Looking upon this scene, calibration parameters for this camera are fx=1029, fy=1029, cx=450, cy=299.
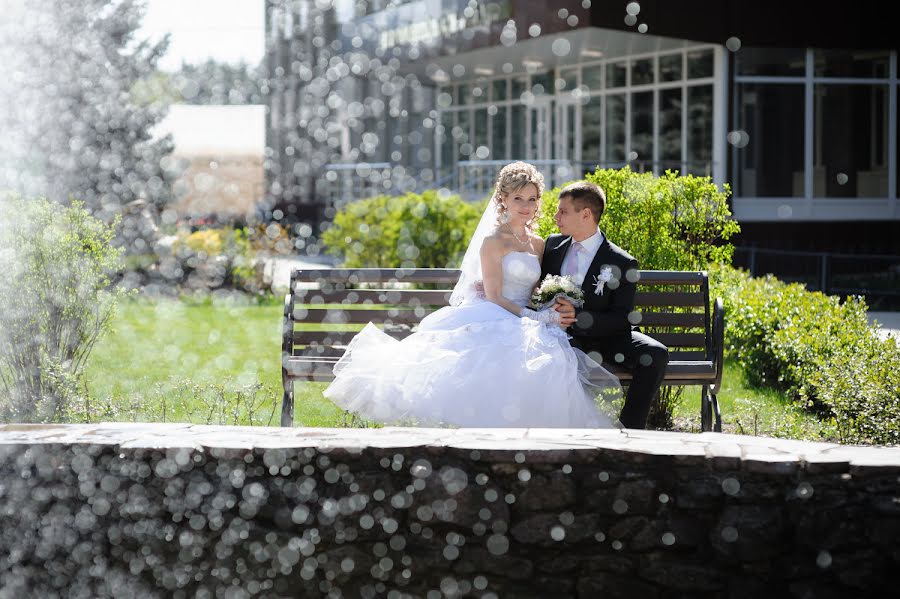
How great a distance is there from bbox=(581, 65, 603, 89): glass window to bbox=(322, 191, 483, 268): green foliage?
26.9ft

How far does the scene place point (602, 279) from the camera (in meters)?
6.11

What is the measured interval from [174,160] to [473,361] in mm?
16142

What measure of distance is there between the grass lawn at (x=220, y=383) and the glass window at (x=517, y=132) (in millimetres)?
13345

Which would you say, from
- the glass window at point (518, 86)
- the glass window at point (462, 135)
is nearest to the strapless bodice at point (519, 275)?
the glass window at point (518, 86)

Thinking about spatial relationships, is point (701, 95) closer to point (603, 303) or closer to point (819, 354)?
point (819, 354)

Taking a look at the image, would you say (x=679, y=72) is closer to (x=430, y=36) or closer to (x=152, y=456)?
(x=430, y=36)

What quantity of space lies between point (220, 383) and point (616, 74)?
1661 centimetres

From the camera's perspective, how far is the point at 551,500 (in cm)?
420

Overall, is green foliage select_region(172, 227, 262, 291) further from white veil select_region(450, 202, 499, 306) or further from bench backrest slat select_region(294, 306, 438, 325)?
white veil select_region(450, 202, 499, 306)

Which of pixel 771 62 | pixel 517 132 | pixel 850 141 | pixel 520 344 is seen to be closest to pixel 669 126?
pixel 771 62

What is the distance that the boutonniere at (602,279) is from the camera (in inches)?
240

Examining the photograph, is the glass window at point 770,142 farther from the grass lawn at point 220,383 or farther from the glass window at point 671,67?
the grass lawn at point 220,383

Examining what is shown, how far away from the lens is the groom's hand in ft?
19.9

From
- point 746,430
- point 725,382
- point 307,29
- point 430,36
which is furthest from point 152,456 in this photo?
point 307,29
